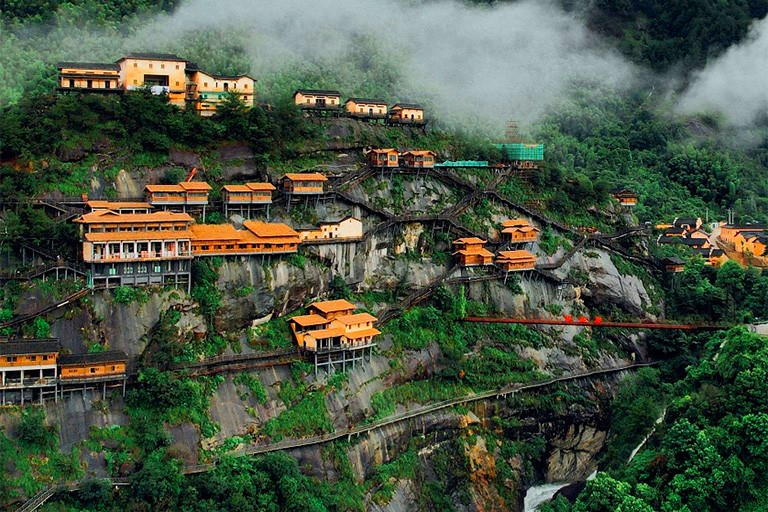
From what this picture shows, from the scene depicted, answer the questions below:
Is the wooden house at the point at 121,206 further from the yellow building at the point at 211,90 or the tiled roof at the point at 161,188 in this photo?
the yellow building at the point at 211,90

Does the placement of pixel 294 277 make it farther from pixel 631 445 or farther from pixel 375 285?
pixel 631 445

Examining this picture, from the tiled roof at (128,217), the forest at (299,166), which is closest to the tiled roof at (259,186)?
the forest at (299,166)

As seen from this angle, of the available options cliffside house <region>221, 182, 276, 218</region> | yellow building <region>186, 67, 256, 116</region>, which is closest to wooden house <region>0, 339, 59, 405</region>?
cliffside house <region>221, 182, 276, 218</region>

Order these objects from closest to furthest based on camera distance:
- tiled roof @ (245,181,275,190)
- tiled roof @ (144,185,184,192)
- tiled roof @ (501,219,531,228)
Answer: tiled roof @ (144,185,184,192)
tiled roof @ (245,181,275,190)
tiled roof @ (501,219,531,228)

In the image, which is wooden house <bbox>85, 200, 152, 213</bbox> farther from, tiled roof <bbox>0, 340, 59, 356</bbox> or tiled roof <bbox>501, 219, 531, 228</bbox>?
tiled roof <bbox>501, 219, 531, 228</bbox>

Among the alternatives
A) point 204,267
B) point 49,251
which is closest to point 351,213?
point 204,267

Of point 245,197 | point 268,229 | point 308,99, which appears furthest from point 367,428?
point 308,99
